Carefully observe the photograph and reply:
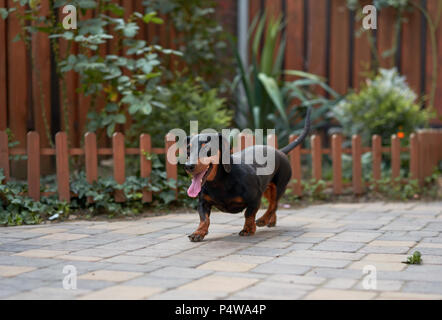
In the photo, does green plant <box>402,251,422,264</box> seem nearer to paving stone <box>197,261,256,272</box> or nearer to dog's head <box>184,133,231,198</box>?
paving stone <box>197,261,256,272</box>

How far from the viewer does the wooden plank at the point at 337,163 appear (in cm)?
582

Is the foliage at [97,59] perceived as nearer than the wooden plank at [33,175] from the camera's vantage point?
No

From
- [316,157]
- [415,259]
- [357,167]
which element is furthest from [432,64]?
[415,259]

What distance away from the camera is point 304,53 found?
7.89 m

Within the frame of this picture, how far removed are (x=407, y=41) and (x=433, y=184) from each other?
2.30 m

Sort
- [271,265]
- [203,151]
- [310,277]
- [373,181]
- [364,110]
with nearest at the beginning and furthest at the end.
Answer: [310,277]
[271,265]
[203,151]
[373,181]
[364,110]

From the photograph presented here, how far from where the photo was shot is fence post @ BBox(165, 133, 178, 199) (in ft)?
16.7

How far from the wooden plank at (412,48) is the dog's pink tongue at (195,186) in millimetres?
4967

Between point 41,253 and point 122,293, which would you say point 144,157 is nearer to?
point 41,253

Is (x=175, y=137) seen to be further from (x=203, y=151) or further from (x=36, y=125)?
(x=203, y=151)

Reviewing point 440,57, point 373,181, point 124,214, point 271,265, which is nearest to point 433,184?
point 373,181

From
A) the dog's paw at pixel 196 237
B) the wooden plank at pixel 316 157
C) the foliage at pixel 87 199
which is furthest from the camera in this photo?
the wooden plank at pixel 316 157

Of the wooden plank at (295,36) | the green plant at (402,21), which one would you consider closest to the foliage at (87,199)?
the wooden plank at (295,36)

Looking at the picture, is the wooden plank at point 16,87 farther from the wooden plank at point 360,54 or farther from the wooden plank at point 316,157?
the wooden plank at point 360,54
